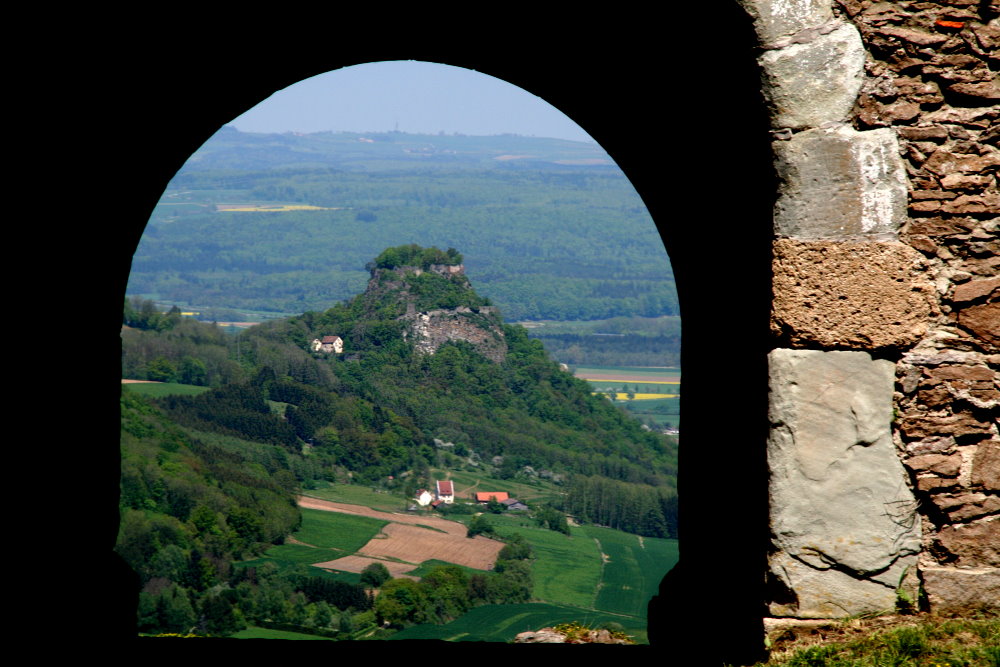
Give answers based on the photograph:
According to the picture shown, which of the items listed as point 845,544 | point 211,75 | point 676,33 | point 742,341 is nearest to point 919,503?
point 845,544

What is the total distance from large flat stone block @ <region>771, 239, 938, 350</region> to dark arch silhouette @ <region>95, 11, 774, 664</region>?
0.23 feet

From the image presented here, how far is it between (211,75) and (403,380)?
53671mm

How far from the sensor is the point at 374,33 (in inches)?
159

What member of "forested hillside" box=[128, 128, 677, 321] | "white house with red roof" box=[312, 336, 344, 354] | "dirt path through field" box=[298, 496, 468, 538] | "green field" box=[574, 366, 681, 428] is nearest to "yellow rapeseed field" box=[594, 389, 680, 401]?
"green field" box=[574, 366, 681, 428]

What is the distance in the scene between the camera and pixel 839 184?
282cm

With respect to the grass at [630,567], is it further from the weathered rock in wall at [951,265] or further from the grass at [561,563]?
the weathered rock in wall at [951,265]

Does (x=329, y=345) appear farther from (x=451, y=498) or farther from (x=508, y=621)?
(x=508, y=621)

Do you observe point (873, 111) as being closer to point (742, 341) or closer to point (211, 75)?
point (742, 341)

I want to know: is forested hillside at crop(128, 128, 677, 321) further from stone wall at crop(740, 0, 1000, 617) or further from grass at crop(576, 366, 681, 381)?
stone wall at crop(740, 0, 1000, 617)

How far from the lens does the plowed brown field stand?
36.5 m

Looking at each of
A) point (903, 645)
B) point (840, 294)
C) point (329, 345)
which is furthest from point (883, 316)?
point (329, 345)

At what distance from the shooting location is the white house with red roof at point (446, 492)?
156ft

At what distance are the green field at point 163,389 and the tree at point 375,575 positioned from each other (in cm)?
1455

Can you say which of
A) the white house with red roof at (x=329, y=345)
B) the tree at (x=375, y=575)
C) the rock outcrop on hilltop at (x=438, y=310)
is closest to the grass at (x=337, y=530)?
the tree at (x=375, y=575)
